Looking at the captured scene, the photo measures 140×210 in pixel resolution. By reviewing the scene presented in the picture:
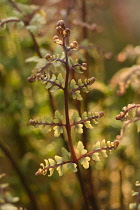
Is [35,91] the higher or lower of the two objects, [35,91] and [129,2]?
the lower

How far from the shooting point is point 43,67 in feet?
1.98

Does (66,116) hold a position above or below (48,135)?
below

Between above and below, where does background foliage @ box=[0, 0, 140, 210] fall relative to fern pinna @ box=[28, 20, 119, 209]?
above

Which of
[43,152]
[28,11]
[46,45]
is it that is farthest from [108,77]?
[28,11]

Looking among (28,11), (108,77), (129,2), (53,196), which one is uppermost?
(129,2)

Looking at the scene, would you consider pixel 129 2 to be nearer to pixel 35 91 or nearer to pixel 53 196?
pixel 35 91

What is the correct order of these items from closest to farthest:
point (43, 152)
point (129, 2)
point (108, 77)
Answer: point (43, 152), point (108, 77), point (129, 2)

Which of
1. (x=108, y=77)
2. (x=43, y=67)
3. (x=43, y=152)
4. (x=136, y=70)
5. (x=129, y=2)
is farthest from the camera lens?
(x=129, y=2)

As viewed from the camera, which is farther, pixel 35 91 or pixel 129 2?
pixel 129 2

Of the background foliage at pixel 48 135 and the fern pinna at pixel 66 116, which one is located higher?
the background foliage at pixel 48 135

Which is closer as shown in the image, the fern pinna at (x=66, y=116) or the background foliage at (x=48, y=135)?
the fern pinna at (x=66, y=116)

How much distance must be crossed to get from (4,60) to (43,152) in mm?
290

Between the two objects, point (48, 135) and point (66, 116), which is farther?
point (48, 135)

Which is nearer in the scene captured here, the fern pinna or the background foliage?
the fern pinna
